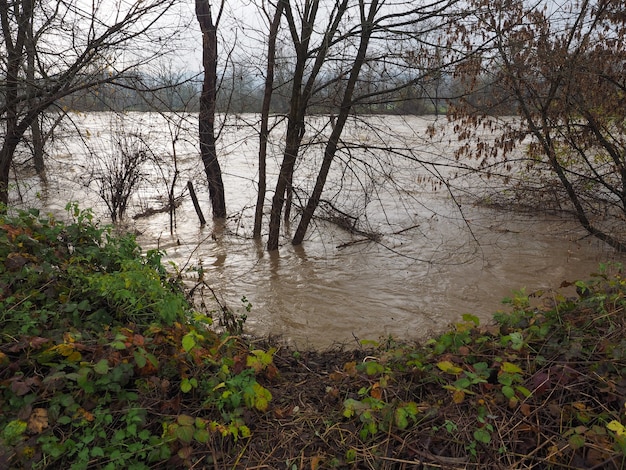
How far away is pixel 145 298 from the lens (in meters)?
3.81

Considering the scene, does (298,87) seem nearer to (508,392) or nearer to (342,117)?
(342,117)

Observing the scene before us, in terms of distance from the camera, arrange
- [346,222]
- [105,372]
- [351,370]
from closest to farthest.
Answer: [105,372], [351,370], [346,222]

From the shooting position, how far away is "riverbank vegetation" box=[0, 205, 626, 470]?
257cm

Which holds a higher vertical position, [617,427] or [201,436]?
[617,427]

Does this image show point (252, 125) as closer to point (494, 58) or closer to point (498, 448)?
point (494, 58)

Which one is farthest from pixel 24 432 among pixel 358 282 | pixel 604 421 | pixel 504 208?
pixel 504 208

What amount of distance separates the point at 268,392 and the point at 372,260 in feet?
19.8

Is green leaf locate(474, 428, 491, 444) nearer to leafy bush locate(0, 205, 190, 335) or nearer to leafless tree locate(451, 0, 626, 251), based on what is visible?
leafy bush locate(0, 205, 190, 335)

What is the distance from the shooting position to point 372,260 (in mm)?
8984

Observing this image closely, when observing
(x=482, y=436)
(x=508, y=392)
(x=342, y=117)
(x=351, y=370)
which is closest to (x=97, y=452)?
(x=351, y=370)

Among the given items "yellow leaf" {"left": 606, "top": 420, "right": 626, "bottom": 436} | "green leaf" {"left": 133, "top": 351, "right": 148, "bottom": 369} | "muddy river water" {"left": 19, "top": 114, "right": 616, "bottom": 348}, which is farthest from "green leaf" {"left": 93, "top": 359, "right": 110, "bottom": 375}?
"muddy river water" {"left": 19, "top": 114, "right": 616, "bottom": 348}

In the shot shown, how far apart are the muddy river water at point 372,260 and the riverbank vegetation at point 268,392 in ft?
6.82

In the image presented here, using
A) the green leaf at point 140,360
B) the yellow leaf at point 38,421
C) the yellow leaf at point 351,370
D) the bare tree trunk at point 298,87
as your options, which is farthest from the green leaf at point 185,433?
the bare tree trunk at point 298,87

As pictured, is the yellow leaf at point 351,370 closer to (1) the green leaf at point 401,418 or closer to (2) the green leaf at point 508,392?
(1) the green leaf at point 401,418
